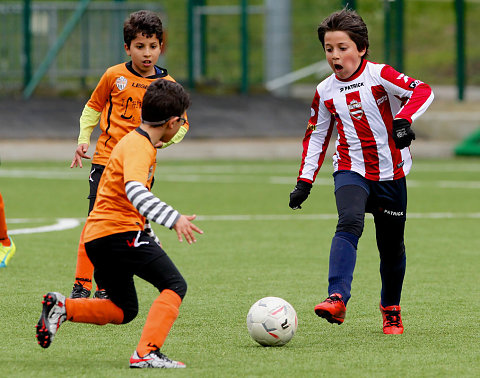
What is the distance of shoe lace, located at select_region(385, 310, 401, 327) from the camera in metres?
6.57

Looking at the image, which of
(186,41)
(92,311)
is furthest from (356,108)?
(186,41)

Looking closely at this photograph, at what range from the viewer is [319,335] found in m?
6.42

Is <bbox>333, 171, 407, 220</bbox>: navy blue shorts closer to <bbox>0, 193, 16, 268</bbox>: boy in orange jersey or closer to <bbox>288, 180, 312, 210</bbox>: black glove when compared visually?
<bbox>288, 180, 312, 210</bbox>: black glove

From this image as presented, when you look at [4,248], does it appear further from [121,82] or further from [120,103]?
[121,82]

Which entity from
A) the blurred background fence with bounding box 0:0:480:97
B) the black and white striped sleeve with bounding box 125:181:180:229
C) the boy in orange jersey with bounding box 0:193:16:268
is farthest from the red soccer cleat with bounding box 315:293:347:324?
the blurred background fence with bounding box 0:0:480:97

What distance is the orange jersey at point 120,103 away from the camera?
766cm

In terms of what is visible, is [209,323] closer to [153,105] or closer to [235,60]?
[153,105]

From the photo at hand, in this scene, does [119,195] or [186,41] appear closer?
[119,195]

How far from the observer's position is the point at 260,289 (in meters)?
8.08

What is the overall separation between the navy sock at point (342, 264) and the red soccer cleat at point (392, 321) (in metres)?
0.48

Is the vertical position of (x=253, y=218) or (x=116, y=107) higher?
(x=116, y=107)

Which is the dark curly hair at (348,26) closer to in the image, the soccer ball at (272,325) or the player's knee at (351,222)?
the player's knee at (351,222)

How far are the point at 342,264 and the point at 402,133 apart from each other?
2.82ft

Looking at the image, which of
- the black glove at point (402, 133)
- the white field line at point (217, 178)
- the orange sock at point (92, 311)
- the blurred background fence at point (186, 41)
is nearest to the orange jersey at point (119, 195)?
the orange sock at point (92, 311)
